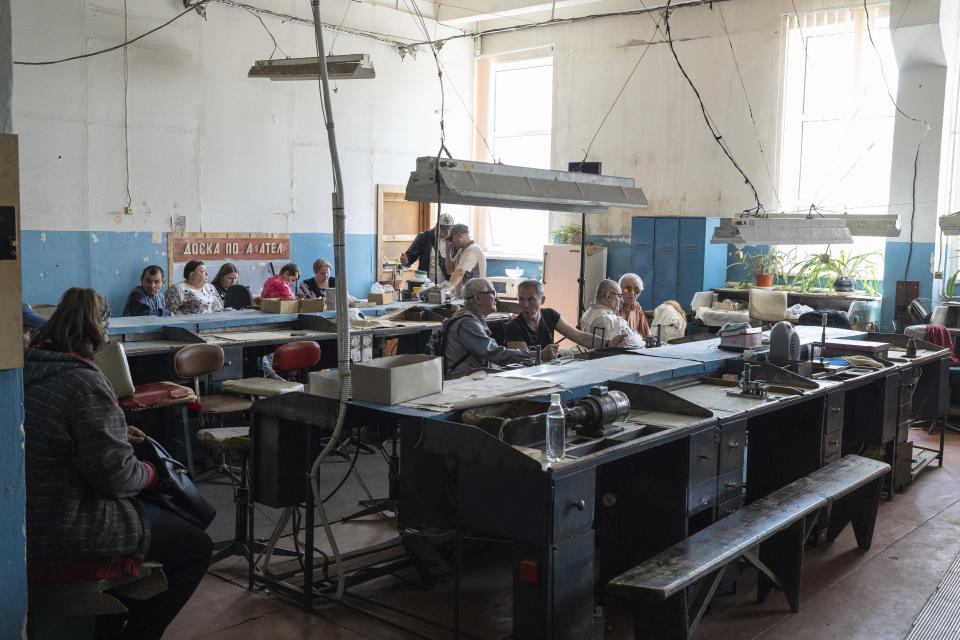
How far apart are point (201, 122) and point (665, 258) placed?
5.53m

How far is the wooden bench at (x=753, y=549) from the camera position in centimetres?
294

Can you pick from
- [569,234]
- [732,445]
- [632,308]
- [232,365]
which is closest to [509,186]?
[732,445]

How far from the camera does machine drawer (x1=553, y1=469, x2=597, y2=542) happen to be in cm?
286

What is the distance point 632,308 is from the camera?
7156mm

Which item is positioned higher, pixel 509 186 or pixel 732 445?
pixel 509 186

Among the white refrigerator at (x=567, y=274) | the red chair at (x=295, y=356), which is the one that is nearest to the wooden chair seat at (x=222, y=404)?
the red chair at (x=295, y=356)

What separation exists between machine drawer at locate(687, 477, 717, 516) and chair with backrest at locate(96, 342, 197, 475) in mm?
2815

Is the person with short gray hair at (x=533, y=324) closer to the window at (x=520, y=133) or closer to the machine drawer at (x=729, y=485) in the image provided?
the machine drawer at (x=729, y=485)

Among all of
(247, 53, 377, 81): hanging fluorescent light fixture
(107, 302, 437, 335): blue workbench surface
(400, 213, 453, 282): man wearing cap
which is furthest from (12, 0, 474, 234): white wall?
(107, 302, 437, 335): blue workbench surface

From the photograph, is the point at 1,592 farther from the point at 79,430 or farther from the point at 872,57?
the point at 872,57

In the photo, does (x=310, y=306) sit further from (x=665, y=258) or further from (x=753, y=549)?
(x=665, y=258)

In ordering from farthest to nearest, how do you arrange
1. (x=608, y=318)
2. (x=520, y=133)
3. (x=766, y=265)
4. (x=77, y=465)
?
(x=520, y=133), (x=766, y=265), (x=608, y=318), (x=77, y=465)

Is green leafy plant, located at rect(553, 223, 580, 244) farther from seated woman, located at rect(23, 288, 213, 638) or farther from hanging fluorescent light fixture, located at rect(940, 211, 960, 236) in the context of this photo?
seated woman, located at rect(23, 288, 213, 638)

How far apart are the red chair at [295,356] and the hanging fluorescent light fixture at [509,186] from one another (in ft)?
4.20
